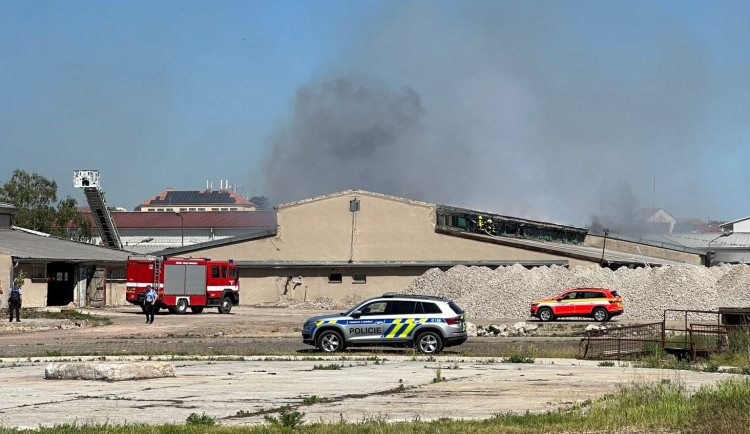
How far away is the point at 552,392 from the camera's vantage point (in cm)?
1808

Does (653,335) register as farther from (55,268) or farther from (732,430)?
(55,268)

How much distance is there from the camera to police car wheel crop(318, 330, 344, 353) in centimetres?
2864

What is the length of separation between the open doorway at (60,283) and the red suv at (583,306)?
28745 mm

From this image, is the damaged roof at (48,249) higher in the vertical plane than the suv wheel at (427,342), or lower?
higher

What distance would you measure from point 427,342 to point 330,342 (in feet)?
9.03

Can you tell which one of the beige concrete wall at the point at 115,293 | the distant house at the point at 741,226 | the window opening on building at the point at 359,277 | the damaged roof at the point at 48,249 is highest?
the distant house at the point at 741,226

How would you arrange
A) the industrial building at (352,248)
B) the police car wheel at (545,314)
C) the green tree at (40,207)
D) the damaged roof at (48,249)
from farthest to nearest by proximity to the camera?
1. the green tree at (40,207)
2. the industrial building at (352,248)
3. the damaged roof at (48,249)
4. the police car wheel at (545,314)

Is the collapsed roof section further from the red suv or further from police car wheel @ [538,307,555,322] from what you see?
the red suv

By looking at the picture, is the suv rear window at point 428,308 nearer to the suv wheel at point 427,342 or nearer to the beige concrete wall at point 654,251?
the suv wheel at point 427,342

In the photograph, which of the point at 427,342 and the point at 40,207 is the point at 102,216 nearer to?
the point at 40,207

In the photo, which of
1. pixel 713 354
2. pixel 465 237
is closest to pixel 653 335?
pixel 713 354

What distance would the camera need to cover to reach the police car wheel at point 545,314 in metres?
49.4

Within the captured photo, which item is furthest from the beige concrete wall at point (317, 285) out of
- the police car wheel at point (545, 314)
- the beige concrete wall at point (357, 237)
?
the police car wheel at point (545, 314)

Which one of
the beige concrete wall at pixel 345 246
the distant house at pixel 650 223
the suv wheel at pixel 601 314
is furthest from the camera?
the distant house at pixel 650 223
